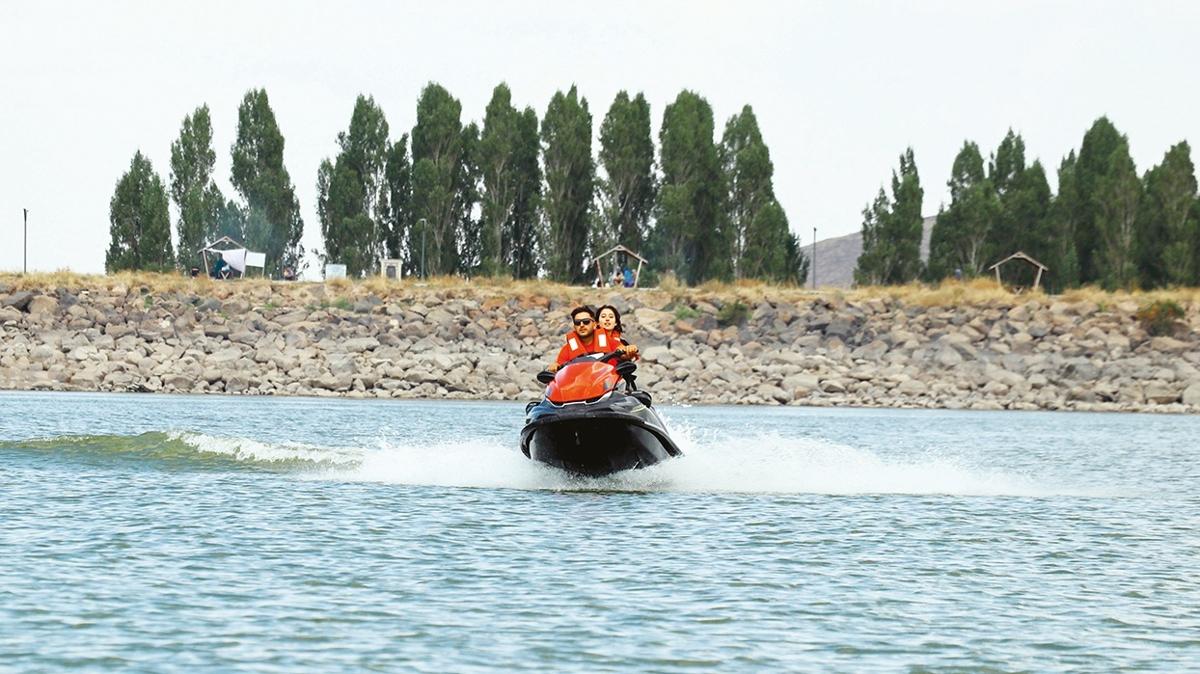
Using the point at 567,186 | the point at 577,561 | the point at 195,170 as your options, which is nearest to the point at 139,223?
the point at 195,170

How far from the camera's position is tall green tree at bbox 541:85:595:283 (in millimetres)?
76250

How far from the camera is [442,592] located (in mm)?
14320

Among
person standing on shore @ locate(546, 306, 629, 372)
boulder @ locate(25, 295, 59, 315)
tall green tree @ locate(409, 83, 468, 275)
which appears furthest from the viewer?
tall green tree @ locate(409, 83, 468, 275)

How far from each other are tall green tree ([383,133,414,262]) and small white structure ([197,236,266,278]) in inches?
234

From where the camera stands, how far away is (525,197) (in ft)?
260

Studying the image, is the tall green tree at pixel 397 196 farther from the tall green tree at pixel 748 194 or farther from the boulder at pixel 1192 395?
the boulder at pixel 1192 395

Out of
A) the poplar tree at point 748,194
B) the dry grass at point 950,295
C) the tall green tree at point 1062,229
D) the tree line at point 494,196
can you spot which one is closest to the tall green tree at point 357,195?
the tree line at point 494,196

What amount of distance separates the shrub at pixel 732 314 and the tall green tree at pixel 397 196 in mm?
21006

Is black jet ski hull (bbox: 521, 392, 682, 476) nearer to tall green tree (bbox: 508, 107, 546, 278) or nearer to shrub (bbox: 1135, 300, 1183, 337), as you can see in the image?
shrub (bbox: 1135, 300, 1183, 337)

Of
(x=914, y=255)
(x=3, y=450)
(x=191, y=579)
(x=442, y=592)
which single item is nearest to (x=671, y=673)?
(x=442, y=592)

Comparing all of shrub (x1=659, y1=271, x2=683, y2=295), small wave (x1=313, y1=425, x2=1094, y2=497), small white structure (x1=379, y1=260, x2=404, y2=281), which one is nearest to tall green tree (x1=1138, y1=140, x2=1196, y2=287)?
shrub (x1=659, y1=271, x2=683, y2=295)

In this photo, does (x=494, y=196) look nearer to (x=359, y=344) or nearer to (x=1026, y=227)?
(x=359, y=344)

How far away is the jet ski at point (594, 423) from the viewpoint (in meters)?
21.4

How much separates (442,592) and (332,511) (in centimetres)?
612
